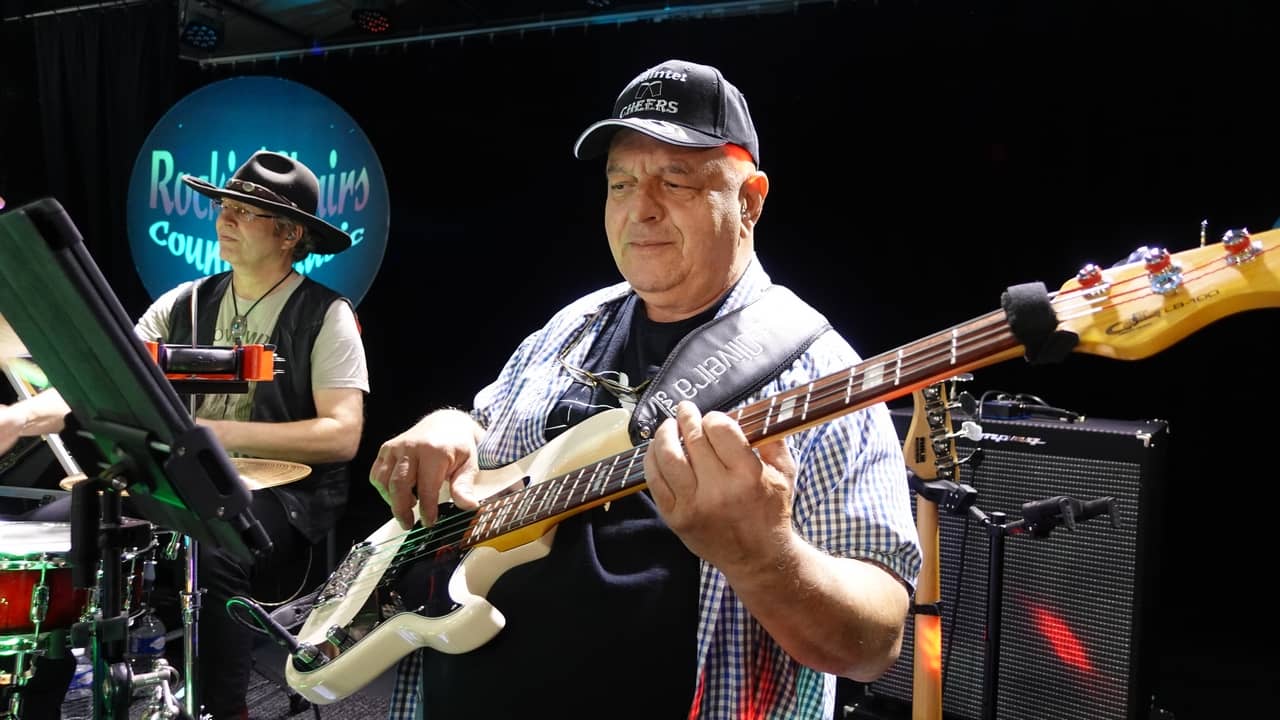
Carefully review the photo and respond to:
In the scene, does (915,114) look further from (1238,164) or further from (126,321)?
(126,321)

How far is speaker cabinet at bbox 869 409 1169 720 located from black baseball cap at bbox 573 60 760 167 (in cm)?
175

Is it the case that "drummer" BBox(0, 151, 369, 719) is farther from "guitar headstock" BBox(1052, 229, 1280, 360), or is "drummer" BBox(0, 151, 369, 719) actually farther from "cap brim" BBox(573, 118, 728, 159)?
"guitar headstock" BBox(1052, 229, 1280, 360)

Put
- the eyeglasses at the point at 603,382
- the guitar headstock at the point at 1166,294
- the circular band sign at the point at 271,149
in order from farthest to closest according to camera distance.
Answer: the circular band sign at the point at 271,149 → the eyeglasses at the point at 603,382 → the guitar headstock at the point at 1166,294

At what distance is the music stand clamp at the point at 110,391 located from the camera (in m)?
1.04

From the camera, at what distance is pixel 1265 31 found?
310 centimetres

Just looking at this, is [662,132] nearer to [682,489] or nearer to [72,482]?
[682,489]

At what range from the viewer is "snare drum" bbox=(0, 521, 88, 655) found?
7.03 feet

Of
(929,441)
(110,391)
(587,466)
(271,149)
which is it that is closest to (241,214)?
(271,149)

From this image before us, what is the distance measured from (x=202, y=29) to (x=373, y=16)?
112cm

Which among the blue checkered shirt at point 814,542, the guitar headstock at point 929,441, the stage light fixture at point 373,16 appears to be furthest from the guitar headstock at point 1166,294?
the stage light fixture at point 373,16

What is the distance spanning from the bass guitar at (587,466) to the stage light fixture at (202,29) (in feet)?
13.7

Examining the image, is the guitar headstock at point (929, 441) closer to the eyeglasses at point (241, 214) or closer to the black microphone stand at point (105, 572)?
the black microphone stand at point (105, 572)

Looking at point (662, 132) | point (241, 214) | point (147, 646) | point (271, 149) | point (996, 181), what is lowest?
point (147, 646)

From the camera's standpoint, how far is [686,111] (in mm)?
1528
